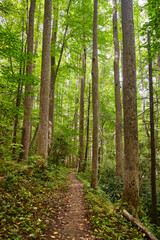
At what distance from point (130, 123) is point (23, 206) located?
430 centimetres

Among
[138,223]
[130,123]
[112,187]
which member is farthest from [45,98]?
[112,187]

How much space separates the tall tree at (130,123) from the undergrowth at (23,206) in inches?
107

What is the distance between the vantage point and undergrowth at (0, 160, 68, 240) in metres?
3.16

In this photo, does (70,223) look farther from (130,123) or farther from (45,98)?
(45,98)

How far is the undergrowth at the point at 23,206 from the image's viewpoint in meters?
3.16

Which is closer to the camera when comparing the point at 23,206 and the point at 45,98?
the point at 23,206

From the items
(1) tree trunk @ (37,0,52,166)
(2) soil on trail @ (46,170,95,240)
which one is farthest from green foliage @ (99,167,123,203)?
(1) tree trunk @ (37,0,52,166)

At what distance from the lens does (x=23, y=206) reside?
4086 millimetres

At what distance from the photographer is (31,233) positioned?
3.26 metres

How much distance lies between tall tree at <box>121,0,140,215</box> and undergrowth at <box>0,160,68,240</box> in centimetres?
272

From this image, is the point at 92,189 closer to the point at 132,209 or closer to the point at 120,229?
the point at 132,209

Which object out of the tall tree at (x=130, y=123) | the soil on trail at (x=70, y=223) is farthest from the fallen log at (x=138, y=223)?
the soil on trail at (x=70, y=223)

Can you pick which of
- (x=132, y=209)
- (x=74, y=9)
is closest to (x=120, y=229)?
(x=132, y=209)

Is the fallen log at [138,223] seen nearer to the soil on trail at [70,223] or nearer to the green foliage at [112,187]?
the soil on trail at [70,223]
